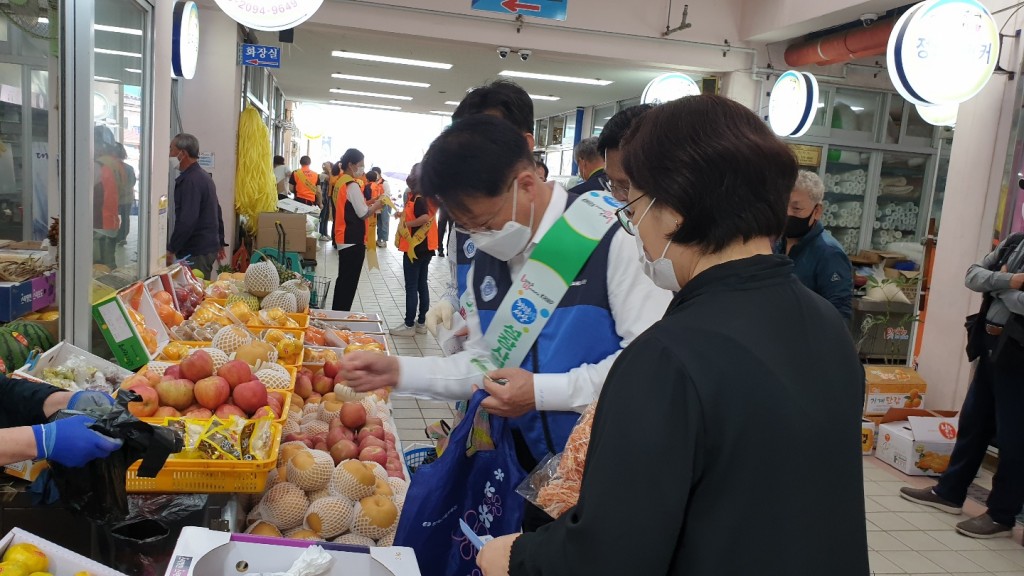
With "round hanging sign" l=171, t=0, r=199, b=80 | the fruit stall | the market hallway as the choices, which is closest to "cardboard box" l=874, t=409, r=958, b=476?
the market hallway

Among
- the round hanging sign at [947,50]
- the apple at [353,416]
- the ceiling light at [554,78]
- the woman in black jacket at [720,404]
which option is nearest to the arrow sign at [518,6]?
the round hanging sign at [947,50]

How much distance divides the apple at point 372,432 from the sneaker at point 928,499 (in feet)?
12.0

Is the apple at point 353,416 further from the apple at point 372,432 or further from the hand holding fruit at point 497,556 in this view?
the hand holding fruit at point 497,556

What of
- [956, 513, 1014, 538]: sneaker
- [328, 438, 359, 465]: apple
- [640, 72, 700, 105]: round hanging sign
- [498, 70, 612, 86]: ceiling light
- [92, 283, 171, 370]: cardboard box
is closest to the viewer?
[328, 438, 359, 465]: apple

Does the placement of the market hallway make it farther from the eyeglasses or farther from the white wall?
the white wall

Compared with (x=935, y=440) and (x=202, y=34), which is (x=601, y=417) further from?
(x=202, y=34)

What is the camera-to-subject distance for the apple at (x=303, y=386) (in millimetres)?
3758

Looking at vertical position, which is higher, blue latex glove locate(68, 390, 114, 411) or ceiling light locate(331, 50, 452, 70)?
ceiling light locate(331, 50, 452, 70)

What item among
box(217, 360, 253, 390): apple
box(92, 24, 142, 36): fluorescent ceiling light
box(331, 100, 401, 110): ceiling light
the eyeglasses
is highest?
box(331, 100, 401, 110): ceiling light

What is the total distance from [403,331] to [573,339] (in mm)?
6922

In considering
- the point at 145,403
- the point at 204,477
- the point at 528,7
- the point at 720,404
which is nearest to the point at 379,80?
the point at 528,7

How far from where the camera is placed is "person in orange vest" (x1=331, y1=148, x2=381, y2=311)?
8086 mm

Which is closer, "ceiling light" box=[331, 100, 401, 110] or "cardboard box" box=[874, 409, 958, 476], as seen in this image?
"cardboard box" box=[874, 409, 958, 476]

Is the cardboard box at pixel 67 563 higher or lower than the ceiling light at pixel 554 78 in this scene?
lower
